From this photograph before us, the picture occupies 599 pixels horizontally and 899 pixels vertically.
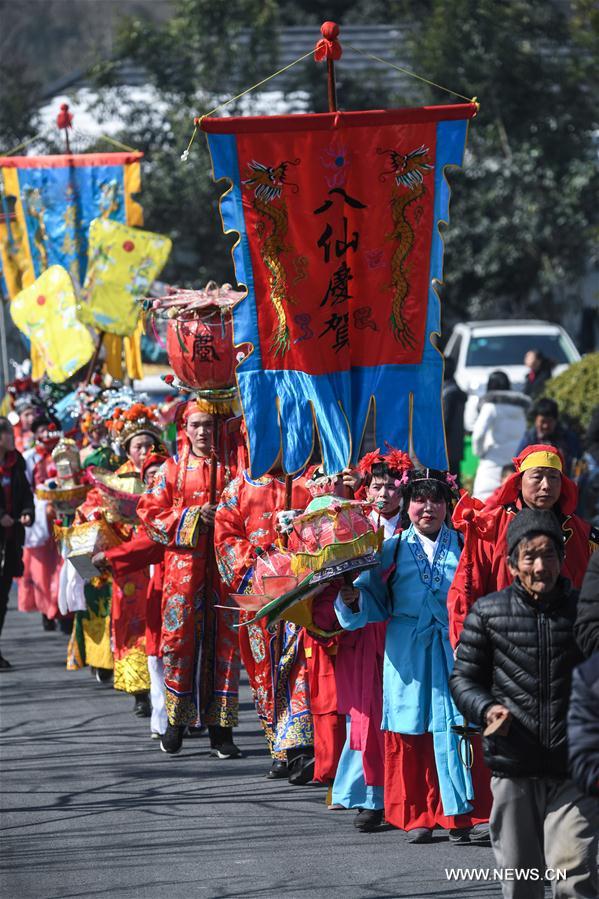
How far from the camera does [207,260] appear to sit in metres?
26.6

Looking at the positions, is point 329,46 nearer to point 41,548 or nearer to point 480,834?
point 480,834

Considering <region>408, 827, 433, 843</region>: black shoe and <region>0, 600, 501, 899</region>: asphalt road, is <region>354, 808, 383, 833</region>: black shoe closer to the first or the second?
<region>0, 600, 501, 899</region>: asphalt road

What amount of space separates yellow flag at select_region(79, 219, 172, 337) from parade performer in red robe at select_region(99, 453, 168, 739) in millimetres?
3654

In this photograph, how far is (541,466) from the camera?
646cm

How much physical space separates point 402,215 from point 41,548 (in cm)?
771

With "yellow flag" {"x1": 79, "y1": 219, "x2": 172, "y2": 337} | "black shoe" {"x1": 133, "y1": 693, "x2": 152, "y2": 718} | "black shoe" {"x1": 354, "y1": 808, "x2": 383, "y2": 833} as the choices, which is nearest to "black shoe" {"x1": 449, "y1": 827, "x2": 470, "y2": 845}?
"black shoe" {"x1": 354, "y1": 808, "x2": 383, "y2": 833}

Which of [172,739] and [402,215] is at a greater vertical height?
[402,215]

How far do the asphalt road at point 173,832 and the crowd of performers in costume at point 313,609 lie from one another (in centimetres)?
19

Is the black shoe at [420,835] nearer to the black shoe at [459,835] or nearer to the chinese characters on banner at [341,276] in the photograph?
the black shoe at [459,835]

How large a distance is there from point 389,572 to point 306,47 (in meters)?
26.9

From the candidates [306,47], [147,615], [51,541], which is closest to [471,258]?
[306,47]

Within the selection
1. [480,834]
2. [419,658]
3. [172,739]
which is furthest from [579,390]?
[480,834]

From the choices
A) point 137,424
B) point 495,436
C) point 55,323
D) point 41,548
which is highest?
point 137,424

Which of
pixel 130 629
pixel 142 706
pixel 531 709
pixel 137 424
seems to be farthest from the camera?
pixel 137 424
